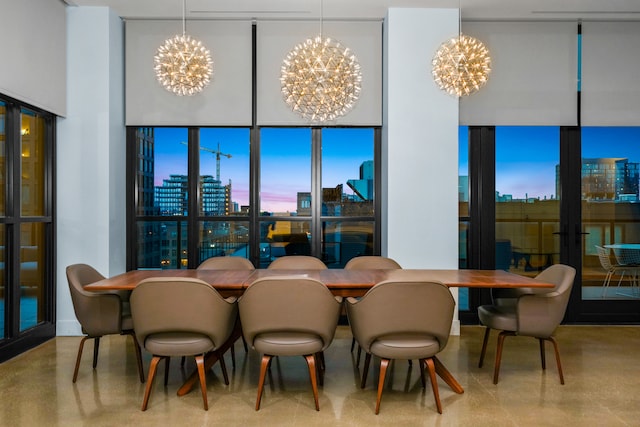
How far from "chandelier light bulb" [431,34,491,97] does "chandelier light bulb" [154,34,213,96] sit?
204 centimetres

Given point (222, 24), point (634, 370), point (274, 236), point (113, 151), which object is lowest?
point (634, 370)

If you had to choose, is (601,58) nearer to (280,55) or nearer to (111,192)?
(280,55)

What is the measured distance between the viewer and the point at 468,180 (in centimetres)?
568

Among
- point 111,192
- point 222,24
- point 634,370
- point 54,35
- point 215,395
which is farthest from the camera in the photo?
point 222,24

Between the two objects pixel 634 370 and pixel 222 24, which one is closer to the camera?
pixel 634 370

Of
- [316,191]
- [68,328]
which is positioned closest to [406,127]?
[316,191]

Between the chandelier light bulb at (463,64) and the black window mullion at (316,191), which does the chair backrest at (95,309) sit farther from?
the chandelier light bulb at (463,64)

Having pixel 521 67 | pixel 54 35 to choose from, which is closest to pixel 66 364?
pixel 54 35

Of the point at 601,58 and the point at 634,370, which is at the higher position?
the point at 601,58

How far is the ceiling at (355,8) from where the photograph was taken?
199 inches

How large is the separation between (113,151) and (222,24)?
1954 mm

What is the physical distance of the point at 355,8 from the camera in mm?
5188

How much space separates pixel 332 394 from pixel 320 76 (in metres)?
2.44

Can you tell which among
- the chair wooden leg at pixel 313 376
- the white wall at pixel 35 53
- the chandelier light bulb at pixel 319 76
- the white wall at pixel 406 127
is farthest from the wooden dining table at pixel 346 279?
the white wall at pixel 35 53
